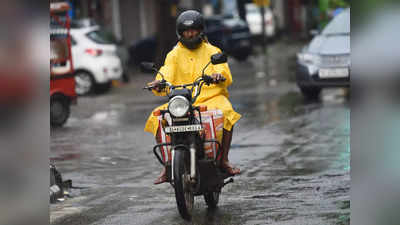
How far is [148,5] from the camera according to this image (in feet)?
113

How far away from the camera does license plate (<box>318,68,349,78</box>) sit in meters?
16.2

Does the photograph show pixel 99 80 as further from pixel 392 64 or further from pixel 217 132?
pixel 392 64

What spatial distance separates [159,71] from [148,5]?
2703 centimetres

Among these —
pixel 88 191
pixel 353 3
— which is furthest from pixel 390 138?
pixel 88 191

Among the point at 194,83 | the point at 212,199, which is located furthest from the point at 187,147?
the point at 212,199

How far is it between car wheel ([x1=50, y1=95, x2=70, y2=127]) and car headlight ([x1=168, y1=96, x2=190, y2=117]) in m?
8.36

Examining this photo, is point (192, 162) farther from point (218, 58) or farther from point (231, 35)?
point (231, 35)

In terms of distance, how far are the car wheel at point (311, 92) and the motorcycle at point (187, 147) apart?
9817 millimetres

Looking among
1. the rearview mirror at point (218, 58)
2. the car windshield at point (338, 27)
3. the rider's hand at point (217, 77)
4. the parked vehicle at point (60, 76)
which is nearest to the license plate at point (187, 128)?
the rider's hand at point (217, 77)

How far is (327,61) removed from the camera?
16625 millimetres

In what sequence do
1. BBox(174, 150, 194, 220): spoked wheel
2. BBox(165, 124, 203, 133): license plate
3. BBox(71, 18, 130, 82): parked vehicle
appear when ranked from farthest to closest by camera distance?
BBox(71, 18, 130, 82): parked vehicle, BBox(165, 124, 203, 133): license plate, BBox(174, 150, 194, 220): spoked wheel

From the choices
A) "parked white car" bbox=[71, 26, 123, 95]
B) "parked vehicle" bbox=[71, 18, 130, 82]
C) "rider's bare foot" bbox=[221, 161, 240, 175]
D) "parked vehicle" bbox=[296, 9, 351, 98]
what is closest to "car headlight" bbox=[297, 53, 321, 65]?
"parked vehicle" bbox=[296, 9, 351, 98]

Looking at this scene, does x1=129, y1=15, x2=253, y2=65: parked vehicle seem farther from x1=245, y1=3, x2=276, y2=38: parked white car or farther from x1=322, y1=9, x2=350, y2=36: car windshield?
x1=322, y1=9, x2=350, y2=36: car windshield

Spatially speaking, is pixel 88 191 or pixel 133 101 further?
pixel 133 101
